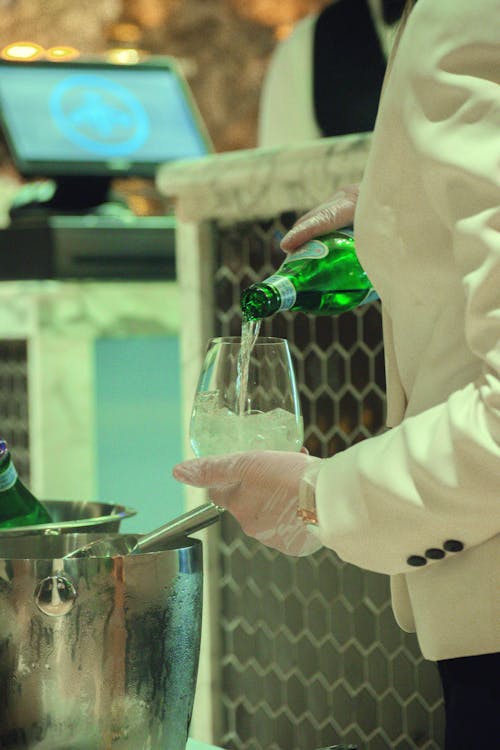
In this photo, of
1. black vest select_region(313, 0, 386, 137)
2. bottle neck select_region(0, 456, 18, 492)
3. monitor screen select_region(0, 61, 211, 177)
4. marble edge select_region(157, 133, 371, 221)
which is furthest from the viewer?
monitor screen select_region(0, 61, 211, 177)

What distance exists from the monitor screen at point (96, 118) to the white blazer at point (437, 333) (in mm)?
2266

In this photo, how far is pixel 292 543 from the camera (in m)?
1.09

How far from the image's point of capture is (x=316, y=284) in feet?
4.67

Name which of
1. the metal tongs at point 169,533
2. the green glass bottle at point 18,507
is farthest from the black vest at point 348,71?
the metal tongs at point 169,533

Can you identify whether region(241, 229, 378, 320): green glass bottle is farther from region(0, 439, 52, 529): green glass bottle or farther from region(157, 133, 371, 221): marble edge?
region(157, 133, 371, 221): marble edge

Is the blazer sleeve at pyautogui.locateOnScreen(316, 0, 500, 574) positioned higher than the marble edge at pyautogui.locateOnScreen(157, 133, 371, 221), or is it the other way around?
the marble edge at pyautogui.locateOnScreen(157, 133, 371, 221)

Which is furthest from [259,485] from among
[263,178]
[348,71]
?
[348,71]

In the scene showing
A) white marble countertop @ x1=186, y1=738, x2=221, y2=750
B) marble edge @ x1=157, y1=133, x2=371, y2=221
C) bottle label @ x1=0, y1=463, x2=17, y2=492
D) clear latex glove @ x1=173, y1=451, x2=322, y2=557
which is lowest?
white marble countertop @ x1=186, y1=738, x2=221, y2=750

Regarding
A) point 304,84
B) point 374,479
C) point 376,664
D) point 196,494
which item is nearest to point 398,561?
point 374,479

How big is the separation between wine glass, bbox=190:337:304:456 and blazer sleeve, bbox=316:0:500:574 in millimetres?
265

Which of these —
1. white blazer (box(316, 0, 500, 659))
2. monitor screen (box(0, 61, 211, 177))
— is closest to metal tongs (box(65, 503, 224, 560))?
white blazer (box(316, 0, 500, 659))

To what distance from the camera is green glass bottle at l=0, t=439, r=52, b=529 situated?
4.75ft

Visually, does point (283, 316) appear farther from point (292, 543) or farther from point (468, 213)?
point (468, 213)

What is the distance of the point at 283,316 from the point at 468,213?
51.7 inches
